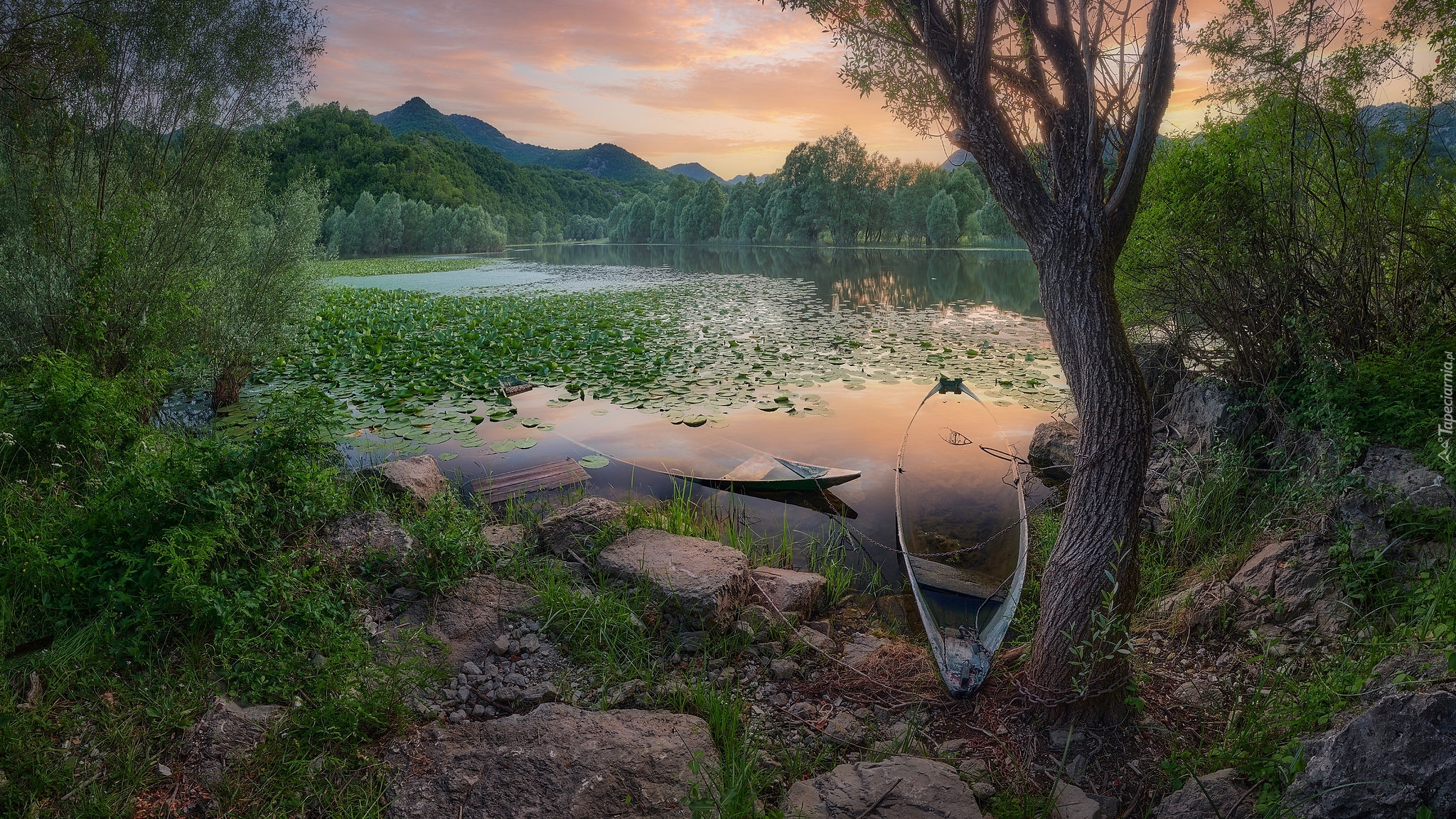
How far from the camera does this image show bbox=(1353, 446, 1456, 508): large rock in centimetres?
310

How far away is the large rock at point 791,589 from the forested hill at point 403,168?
103 feet

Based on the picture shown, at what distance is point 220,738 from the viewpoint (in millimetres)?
2561

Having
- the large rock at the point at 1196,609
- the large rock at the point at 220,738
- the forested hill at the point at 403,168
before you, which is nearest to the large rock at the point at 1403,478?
the large rock at the point at 1196,609

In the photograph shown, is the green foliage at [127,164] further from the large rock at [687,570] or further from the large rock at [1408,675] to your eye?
the large rock at [1408,675]

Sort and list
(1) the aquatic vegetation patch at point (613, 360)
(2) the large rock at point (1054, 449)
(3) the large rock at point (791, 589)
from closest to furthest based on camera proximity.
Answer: (3) the large rock at point (791, 589)
(2) the large rock at point (1054, 449)
(1) the aquatic vegetation patch at point (613, 360)

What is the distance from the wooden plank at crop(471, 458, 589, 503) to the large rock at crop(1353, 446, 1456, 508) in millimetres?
5225

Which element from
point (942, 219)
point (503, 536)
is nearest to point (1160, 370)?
point (503, 536)

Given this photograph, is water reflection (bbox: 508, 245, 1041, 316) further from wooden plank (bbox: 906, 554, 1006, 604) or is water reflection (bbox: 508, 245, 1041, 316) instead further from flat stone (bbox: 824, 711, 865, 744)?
flat stone (bbox: 824, 711, 865, 744)

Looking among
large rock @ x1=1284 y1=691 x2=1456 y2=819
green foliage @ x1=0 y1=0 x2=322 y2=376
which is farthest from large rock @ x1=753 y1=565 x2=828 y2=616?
green foliage @ x1=0 y1=0 x2=322 y2=376

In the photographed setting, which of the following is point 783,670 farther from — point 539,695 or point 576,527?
point 576,527

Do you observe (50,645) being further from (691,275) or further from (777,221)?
(777,221)

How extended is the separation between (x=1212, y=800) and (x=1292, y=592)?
5.82 ft

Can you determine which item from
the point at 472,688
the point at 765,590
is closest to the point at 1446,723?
the point at 765,590

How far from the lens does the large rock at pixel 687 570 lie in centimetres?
379
